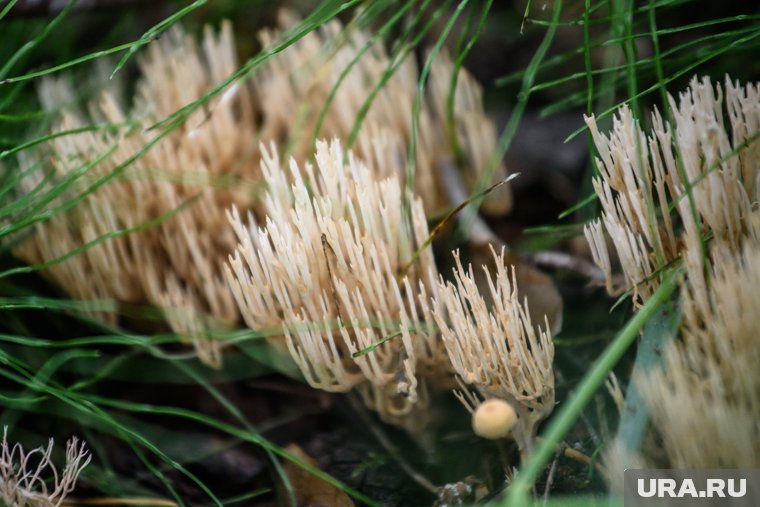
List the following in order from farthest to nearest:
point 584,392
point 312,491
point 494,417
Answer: point 312,491
point 494,417
point 584,392

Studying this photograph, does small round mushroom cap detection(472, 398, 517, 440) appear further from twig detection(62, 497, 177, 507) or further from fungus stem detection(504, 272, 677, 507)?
twig detection(62, 497, 177, 507)

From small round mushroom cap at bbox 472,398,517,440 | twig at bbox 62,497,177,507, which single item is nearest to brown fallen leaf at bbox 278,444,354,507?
twig at bbox 62,497,177,507

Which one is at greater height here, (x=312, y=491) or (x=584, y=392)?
(x=584, y=392)

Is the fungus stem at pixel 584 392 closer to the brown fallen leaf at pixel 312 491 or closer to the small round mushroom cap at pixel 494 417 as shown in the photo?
the small round mushroom cap at pixel 494 417

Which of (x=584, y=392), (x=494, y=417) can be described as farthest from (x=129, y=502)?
(x=584, y=392)

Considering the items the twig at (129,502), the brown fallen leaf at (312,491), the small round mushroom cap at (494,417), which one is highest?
the small round mushroom cap at (494,417)

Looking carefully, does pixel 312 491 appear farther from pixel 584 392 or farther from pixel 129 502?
pixel 584 392

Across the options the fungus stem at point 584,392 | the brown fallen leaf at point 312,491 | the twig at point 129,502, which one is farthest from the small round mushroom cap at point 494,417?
the twig at point 129,502
